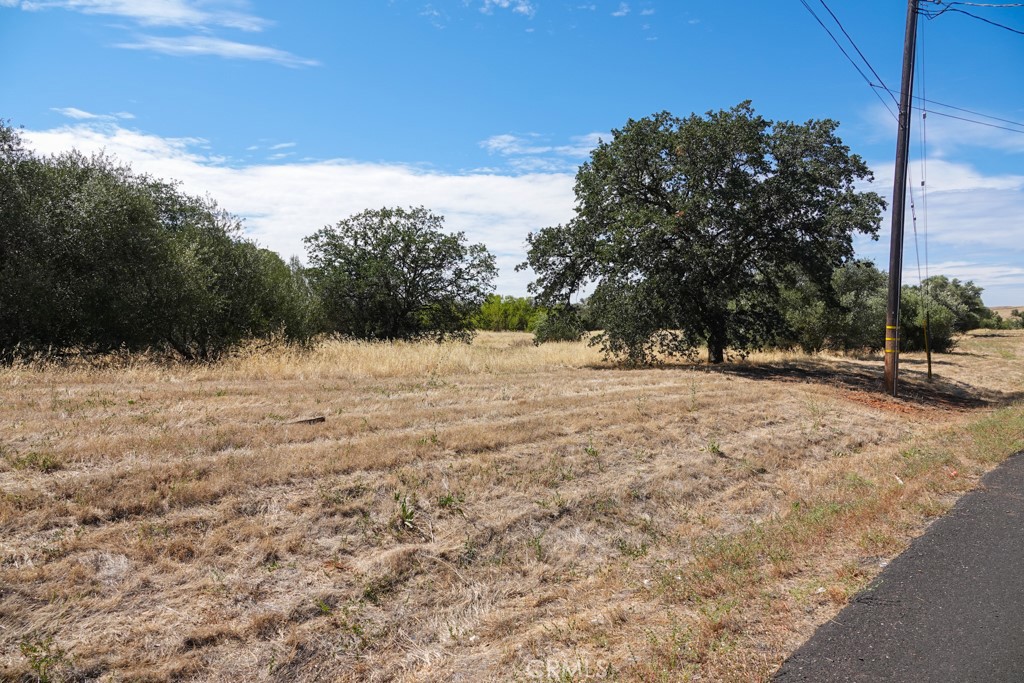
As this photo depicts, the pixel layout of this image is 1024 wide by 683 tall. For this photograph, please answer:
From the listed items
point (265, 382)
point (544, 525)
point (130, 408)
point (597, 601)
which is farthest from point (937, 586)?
point (265, 382)

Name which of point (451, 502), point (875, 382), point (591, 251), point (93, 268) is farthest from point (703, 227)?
point (93, 268)

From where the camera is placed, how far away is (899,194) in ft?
52.2

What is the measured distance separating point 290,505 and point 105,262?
11724mm

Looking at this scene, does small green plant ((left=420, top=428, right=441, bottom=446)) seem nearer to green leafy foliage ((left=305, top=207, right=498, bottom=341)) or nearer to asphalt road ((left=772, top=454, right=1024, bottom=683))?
asphalt road ((left=772, top=454, right=1024, bottom=683))

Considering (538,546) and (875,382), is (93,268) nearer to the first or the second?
(538,546)

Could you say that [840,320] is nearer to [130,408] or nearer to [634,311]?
[634,311]

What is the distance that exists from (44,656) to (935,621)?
6.15 metres

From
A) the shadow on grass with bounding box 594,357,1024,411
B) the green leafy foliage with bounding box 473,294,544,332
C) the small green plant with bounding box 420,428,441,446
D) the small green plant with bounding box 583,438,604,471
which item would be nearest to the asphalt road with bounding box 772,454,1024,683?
the small green plant with bounding box 583,438,604,471

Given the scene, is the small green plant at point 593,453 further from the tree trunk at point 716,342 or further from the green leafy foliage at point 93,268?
the tree trunk at point 716,342

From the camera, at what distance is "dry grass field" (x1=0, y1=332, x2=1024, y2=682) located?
4770 millimetres

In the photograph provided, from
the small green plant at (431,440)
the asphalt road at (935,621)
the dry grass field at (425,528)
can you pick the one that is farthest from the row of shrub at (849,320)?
the asphalt road at (935,621)

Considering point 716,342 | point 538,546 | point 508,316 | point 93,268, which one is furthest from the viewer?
point 508,316

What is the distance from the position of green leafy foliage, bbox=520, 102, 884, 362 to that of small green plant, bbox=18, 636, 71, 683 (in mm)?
15567

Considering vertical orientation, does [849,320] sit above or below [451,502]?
above
